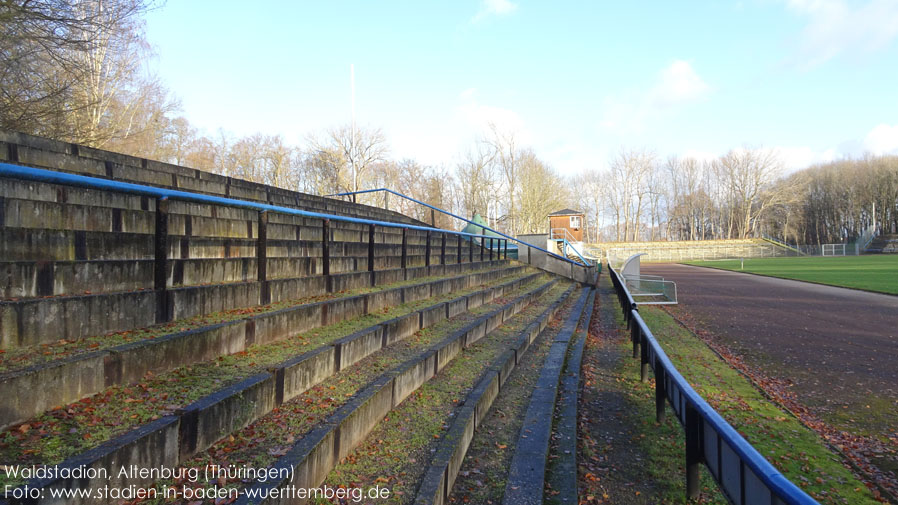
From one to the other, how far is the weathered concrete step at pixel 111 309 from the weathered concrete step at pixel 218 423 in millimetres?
1021

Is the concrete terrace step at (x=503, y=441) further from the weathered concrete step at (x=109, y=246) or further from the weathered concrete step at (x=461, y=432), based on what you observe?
the weathered concrete step at (x=109, y=246)

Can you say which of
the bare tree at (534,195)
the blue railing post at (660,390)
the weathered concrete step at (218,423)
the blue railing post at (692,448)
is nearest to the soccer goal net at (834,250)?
the bare tree at (534,195)

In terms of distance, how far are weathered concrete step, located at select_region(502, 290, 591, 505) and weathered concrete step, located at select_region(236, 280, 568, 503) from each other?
3.25ft

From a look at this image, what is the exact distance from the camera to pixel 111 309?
283 cm

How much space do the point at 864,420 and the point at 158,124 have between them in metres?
27.5

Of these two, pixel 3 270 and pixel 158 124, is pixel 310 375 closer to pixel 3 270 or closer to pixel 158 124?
pixel 3 270

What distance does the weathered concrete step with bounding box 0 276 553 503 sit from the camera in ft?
5.69

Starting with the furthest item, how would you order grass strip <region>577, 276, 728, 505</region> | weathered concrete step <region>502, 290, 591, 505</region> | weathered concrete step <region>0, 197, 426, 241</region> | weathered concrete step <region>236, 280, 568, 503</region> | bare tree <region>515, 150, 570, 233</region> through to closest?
bare tree <region>515, 150, 570, 233</region> < weathered concrete step <region>0, 197, 426, 241</region> < grass strip <region>577, 276, 728, 505</region> < weathered concrete step <region>502, 290, 591, 505</region> < weathered concrete step <region>236, 280, 568, 503</region>

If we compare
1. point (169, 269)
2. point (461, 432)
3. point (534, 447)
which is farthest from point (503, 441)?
point (169, 269)

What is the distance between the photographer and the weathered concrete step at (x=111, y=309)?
7.68 feet

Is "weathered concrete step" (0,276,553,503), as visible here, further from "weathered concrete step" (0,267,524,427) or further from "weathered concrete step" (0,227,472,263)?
"weathered concrete step" (0,227,472,263)

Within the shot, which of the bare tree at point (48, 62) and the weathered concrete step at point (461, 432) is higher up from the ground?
the bare tree at point (48, 62)

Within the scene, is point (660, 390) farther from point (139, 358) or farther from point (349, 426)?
point (139, 358)

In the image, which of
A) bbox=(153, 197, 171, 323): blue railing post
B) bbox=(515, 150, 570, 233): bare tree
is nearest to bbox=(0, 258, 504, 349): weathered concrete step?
bbox=(153, 197, 171, 323): blue railing post
